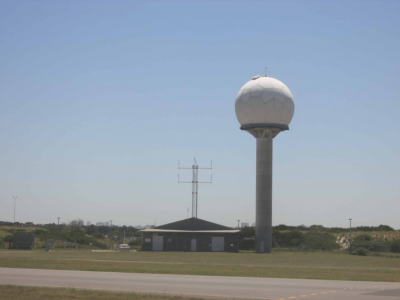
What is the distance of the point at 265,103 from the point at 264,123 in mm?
2730

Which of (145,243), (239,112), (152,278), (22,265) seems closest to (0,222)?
(145,243)

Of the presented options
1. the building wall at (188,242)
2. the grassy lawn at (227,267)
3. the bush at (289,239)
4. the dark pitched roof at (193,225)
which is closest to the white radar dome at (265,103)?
the dark pitched roof at (193,225)

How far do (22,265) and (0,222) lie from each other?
493 feet

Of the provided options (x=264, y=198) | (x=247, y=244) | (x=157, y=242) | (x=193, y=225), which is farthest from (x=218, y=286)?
(x=247, y=244)

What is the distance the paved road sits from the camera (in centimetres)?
1841

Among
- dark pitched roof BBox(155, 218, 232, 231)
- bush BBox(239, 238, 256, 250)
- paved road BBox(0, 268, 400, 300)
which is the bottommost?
bush BBox(239, 238, 256, 250)

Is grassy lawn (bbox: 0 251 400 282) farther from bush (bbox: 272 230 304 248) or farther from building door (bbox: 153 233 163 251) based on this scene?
bush (bbox: 272 230 304 248)

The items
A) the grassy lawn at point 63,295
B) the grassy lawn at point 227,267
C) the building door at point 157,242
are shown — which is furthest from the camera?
the building door at point 157,242

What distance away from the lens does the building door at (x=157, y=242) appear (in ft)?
229

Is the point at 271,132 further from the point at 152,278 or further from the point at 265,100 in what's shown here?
the point at 152,278

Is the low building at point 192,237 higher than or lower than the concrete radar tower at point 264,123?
lower

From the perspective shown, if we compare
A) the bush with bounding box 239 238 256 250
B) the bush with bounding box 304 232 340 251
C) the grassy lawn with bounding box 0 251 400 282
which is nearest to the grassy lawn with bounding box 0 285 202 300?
the grassy lawn with bounding box 0 251 400 282

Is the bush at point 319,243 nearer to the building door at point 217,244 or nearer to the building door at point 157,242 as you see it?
the building door at point 217,244

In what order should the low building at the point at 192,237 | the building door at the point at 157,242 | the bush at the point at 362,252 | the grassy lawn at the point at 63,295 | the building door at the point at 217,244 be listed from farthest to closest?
the building door at the point at 157,242 < the building door at the point at 217,244 < the low building at the point at 192,237 < the bush at the point at 362,252 < the grassy lawn at the point at 63,295
